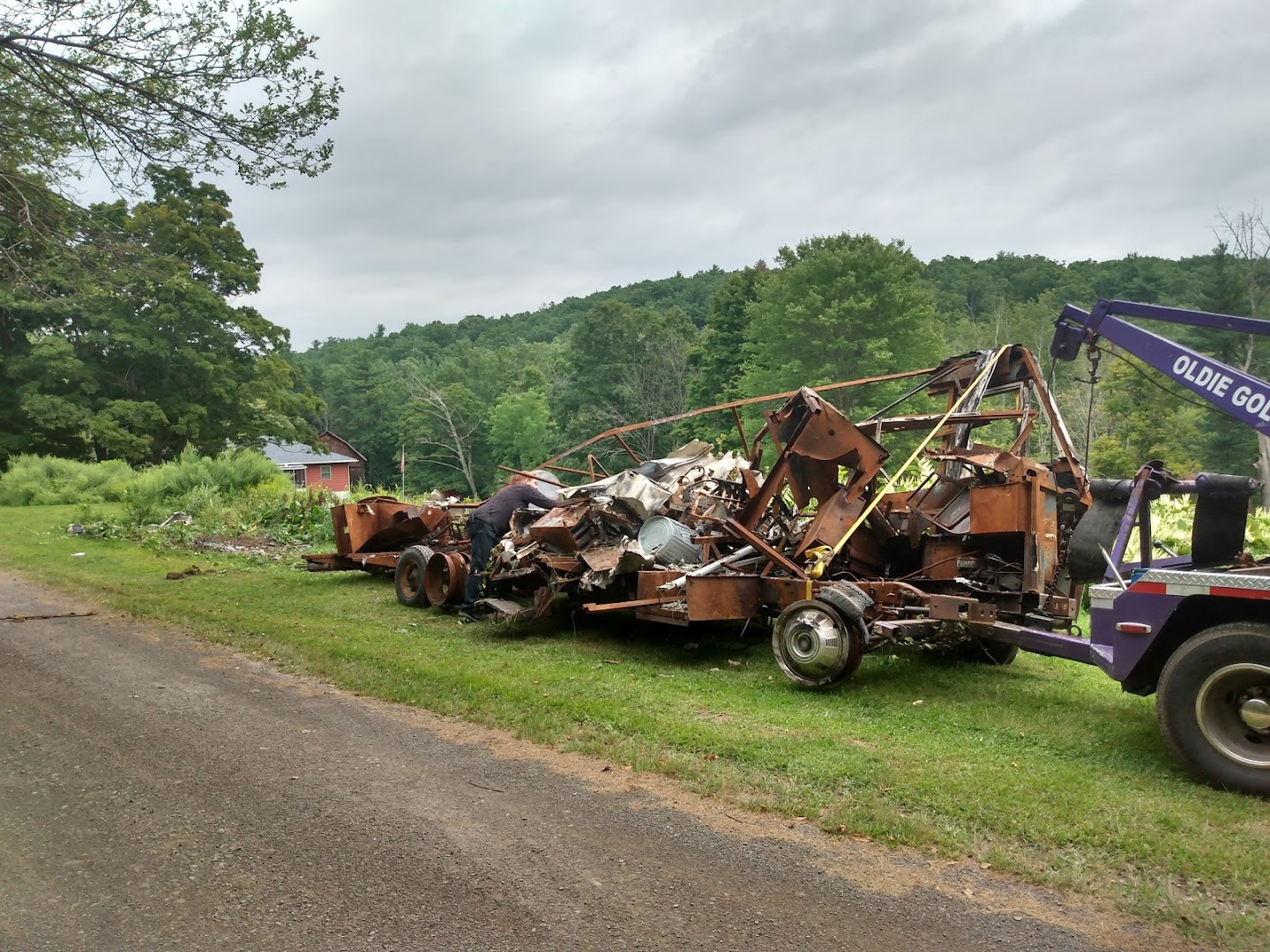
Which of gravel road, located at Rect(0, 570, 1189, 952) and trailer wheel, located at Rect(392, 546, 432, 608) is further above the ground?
trailer wheel, located at Rect(392, 546, 432, 608)

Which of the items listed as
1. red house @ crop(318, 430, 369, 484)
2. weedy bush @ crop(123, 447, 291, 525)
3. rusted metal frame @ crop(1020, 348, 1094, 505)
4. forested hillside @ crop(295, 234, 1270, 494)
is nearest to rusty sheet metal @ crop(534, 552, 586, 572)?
rusted metal frame @ crop(1020, 348, 1094, 505)

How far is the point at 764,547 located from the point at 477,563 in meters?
3.69

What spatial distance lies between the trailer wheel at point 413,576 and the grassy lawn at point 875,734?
318 millimetres

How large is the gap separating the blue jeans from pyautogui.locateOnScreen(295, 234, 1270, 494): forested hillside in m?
9.43

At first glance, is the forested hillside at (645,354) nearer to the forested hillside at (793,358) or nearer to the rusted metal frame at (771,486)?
the forested hillside at (793,358)

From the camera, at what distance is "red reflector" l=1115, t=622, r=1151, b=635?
537cm

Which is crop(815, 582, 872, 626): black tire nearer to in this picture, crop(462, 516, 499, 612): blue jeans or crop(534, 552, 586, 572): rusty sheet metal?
crop(534, 552, 586, 572): rusty sheet metal

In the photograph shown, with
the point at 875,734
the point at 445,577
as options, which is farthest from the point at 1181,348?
the point at 445,577

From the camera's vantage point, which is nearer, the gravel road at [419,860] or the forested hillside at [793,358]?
the gravel road at [419,860]

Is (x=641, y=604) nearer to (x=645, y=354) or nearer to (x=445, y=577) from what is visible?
(x=445, y=577)

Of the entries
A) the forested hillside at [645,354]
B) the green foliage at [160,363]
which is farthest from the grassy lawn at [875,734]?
the green foliage at [160,363]

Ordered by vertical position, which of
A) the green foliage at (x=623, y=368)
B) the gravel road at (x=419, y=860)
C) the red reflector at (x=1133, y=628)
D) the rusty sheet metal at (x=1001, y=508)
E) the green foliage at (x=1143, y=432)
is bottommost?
the gravel road at (x=419, y=860)

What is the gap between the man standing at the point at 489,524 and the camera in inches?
406

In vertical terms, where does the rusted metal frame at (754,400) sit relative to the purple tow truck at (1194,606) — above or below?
above
